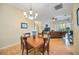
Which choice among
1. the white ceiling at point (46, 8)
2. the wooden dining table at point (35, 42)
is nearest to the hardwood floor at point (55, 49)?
the wooden dining table at point (35, 42)

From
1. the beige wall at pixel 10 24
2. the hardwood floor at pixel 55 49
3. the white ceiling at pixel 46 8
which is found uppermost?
the white ceiling at pixel 46 8

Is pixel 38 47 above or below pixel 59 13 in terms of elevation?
below

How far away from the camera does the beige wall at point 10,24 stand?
8.53 feet

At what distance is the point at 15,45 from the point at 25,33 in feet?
0.94

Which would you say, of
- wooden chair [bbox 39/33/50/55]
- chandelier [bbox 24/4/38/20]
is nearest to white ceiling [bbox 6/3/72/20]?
chandelier [bbox 24/4/38/20]

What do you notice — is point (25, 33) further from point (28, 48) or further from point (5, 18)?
point (5, 18)

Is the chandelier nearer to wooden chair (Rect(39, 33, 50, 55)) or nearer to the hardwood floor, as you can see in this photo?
wooden chair (Rect(39, 33, 50, 55))

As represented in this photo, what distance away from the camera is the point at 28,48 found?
264 cm

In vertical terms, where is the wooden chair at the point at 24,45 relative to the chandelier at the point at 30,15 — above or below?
below

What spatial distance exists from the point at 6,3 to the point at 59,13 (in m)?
0.99

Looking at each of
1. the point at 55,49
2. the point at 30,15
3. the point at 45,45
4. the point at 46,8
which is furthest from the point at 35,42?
the point at 46,8

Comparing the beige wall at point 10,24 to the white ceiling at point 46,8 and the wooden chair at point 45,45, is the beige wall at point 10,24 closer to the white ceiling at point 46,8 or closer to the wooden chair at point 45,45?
the white ceiling at point 46,8
